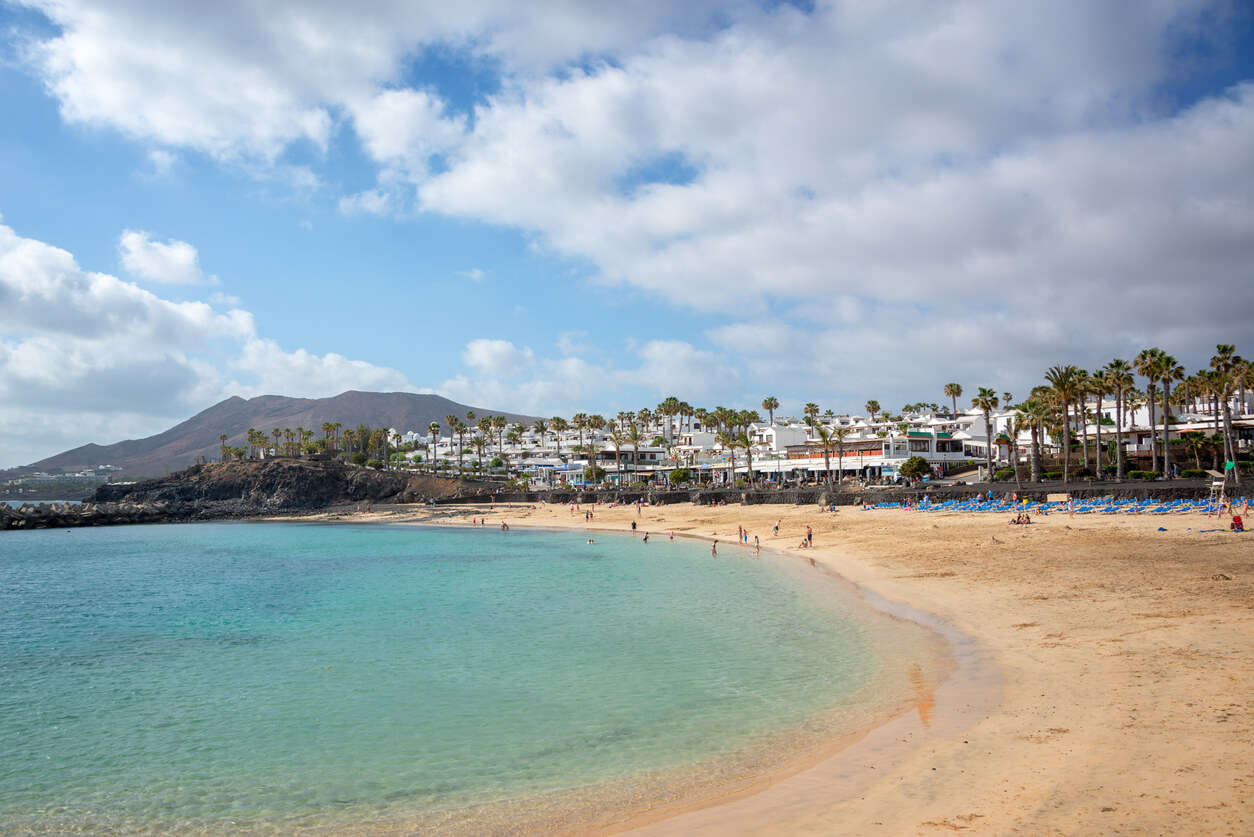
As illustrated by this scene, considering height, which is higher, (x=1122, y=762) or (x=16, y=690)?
(x=1122, y=762)

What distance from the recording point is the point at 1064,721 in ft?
31.4

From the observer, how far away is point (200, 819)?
8.75 meters

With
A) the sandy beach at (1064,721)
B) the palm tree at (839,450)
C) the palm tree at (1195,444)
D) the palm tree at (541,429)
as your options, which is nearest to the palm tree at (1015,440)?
the palm tree at (1195,444)

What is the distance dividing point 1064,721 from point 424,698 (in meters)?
10.6

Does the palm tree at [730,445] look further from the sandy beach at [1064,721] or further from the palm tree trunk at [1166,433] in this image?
the sandy beach at [1064,721]

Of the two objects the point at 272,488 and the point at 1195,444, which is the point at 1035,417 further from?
the point at 272,488

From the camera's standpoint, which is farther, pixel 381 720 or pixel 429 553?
pixel 429 553

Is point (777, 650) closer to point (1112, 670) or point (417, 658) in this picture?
point (1112, 670)

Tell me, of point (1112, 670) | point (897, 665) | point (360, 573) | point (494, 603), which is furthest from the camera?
point (360, 573)

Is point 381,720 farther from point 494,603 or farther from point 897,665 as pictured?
point 494,603

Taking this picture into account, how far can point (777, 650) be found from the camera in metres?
16.0

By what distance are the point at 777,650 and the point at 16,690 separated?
54.7 ft

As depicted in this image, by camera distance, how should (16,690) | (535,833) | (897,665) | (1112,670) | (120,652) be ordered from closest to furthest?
(535,833)
(1112,670)
(897,665)
(16,690)
(120,652)

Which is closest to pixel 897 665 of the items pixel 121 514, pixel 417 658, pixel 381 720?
pixel 381 720
